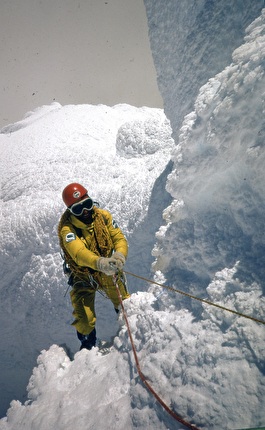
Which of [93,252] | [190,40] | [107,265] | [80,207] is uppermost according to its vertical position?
[190,40]

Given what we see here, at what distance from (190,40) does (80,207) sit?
350 cm

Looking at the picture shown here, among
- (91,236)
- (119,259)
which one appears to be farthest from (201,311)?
(91,236)

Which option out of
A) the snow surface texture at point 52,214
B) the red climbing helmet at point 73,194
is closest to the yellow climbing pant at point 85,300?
the red climbing helmet at point 73,194

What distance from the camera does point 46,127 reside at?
784cm

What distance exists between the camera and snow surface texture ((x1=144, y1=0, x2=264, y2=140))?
388 centimetres

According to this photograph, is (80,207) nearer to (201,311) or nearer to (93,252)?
(93,252)

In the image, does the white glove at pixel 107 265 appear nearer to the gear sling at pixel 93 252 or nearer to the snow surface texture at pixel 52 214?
the gear sling at pixel 93 252

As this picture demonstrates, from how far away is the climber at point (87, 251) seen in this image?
3006mm

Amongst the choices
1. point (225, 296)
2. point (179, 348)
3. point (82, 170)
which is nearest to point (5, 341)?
point (82, 170)

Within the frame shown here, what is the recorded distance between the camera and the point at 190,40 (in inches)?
170

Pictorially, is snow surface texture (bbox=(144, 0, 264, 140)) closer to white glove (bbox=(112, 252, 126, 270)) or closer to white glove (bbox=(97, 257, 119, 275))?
white glove (bbox=(112, 252, 126, 270))

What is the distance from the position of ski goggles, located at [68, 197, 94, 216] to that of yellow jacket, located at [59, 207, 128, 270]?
0.14 meters

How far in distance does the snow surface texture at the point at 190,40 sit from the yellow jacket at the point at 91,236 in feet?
8.75

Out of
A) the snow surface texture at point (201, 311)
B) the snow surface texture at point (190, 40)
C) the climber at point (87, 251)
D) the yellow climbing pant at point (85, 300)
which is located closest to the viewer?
the snow surface texture at point (201, 311)
